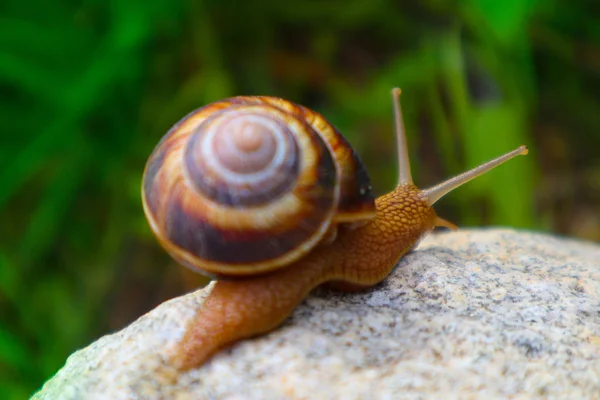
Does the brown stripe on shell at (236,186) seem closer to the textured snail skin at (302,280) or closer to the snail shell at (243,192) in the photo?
the snail shell at (243,192)

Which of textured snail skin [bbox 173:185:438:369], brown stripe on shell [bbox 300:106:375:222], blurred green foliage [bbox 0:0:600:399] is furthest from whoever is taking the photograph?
blurred green foliage [bbox 0:0:600:399]

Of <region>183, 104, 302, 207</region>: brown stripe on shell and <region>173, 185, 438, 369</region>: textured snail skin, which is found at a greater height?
<region>183, 104, 302, 207</region>: brown stripe on shell

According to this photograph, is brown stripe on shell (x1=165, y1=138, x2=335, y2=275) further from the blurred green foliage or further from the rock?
the blurred green foliage

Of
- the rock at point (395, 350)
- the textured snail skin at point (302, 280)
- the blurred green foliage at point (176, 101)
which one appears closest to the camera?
the rock at point (395, 350)

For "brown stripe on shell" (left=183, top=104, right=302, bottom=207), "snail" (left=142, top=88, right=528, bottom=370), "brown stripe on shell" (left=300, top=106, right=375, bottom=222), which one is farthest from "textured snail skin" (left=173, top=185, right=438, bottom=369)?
"brown stripe on shell" (left=183, top=104, right=302, bottom=207)

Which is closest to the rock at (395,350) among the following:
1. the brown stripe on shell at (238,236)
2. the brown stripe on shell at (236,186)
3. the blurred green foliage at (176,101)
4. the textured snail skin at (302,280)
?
the textured snail skin at (302,280)

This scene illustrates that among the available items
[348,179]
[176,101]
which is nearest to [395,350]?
[348,179]
